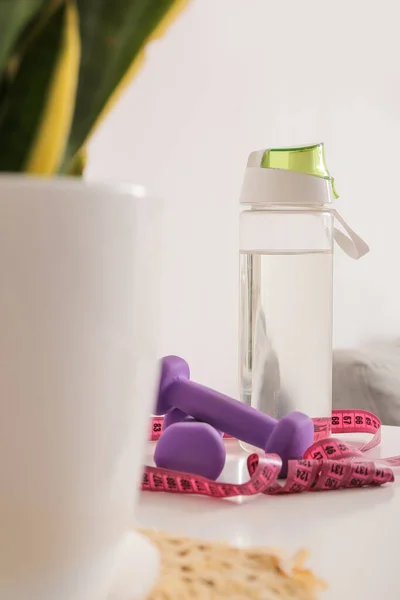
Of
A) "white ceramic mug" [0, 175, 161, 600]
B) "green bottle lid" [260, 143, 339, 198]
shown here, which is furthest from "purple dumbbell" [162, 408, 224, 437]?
"white ceramic mug" [0, 175, 161, 600]

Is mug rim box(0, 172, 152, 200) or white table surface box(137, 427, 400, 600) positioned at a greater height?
mug rim box(0, 172, 152, 200)

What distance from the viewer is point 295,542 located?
1.45 feet

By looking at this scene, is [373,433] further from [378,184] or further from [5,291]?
[378,184]

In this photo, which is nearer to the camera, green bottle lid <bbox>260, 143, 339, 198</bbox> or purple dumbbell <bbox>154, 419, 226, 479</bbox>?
purple dumbbell <bbox>154, 419, 226, 479</bbox>

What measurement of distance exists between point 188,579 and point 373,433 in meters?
0.47

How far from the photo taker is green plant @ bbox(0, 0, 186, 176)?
0.86 ft

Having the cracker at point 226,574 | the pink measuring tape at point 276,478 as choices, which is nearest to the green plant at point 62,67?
the cracker at point 226,574

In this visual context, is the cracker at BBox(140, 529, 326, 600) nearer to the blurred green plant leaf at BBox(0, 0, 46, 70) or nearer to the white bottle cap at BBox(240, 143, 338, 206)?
the blurred green plant leaf at BBox(0, 0, 46, 70)

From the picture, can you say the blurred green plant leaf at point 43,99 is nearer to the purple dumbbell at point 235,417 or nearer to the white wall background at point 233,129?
the purple dumbbell at point 235,417

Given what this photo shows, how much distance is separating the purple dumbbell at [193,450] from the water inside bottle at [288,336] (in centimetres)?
14

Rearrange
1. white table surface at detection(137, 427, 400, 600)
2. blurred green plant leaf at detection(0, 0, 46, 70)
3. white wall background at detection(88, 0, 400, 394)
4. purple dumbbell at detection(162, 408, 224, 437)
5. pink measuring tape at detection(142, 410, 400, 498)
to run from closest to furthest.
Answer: blurred green plant leaf at detection(0, 0, 46, 70) → white table surface at detection(137, 427, 400, 600) → pink measuring tape at detection(142, 410, 400, 498) → purple dumbbell at detection(162, 408, 224, 437) → white wall background at detection(88, 0, 400, 394)

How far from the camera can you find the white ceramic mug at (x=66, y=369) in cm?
26

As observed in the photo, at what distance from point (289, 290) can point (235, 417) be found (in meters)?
0.15

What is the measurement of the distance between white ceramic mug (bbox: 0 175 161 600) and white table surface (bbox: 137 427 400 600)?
142 mm
